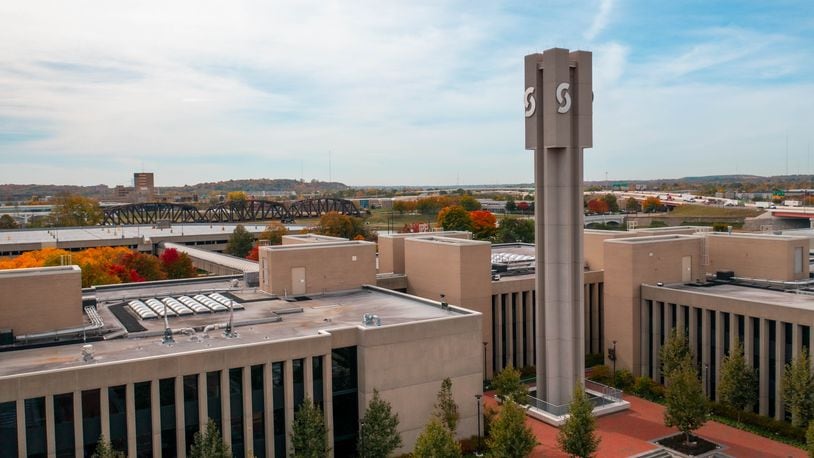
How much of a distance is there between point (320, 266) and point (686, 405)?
26.0 meters

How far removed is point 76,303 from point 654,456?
34.2 meters

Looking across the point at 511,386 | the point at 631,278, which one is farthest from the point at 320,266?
the point at 631,278

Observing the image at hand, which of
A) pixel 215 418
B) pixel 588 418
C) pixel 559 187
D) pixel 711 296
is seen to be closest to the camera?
pixel 215 418

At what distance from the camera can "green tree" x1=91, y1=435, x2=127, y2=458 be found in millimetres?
28766

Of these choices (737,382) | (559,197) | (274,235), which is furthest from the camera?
(274,235)

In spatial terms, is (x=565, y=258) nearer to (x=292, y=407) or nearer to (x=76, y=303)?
(x=292, y=407)

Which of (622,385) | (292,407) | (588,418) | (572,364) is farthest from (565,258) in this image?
(292,407)

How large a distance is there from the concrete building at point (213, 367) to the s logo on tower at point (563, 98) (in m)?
13.8

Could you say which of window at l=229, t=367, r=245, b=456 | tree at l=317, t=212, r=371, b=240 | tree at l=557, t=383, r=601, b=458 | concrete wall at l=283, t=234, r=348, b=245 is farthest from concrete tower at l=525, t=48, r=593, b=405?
tree at l=317, t=212, r=371, b=240

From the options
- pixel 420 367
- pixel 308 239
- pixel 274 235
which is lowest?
pixel 420 367

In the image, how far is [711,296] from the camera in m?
47.7

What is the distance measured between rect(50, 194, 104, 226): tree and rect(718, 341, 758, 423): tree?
568 feet

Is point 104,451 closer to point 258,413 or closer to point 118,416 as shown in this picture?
point 118,416

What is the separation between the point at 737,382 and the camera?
4372cm
